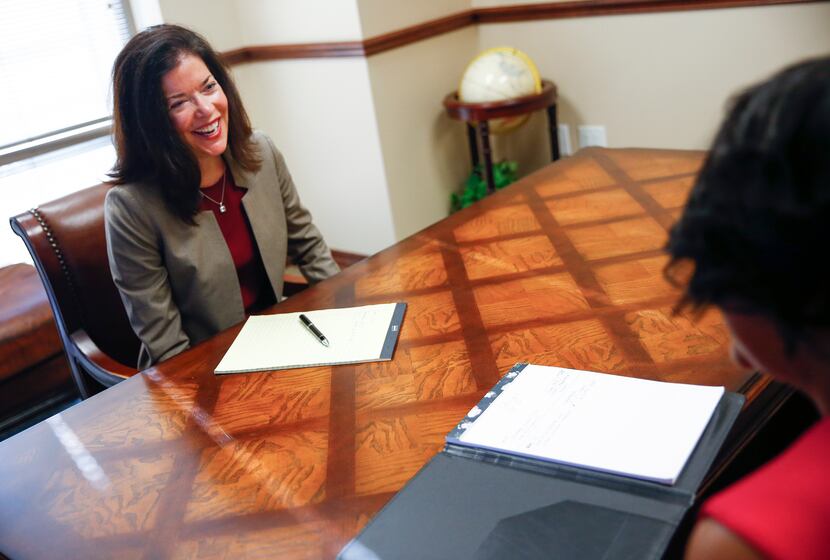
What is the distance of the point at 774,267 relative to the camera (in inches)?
20.2

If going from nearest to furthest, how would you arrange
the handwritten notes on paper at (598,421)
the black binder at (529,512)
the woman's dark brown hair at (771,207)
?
the woman's dark brown hair at (771,207) → the black binder at (529,512) → the handwritten notes on paper at (598,421)

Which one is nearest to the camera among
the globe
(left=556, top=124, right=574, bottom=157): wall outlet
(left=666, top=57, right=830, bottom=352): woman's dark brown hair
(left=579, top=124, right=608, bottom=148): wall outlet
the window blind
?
(left=666, top=57, right=830, bottom=352): woman's dark brown hair

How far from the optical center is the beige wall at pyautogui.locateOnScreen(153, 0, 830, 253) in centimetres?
321

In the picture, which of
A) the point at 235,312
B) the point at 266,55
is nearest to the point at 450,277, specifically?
the point at 235,312

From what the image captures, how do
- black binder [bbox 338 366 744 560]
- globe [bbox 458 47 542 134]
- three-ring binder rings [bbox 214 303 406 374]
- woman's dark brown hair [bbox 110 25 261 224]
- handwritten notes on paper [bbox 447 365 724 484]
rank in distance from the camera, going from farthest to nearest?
globe [bbox 458 47 542 134], woman's dark brown hair [bbox 110 25 261 224], three-ring binder rings [bbox 214 303 406 374], handwritten notes on paper [bbox 447 365 724 484], black binder [bbox 338 366 744 560]

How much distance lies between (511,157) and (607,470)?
3.11 metres

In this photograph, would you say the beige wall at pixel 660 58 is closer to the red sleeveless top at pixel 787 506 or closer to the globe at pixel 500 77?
the globe at pixel 500 77

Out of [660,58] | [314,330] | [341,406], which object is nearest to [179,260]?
[314,330]

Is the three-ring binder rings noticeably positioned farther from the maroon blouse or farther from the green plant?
the green plant

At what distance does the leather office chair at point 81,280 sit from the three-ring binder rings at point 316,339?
1.32 feet

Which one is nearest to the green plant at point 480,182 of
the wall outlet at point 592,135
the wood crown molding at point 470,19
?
the wall outlet at point 592,135

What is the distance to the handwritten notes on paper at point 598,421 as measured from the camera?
0.96 m

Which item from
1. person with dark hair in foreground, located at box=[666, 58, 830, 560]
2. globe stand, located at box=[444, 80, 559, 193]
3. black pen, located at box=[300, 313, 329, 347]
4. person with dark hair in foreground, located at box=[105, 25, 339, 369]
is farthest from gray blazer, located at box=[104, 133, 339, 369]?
globe stand, located at box=[444, 80, 559, 193]

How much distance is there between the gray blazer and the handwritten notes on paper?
875mm
